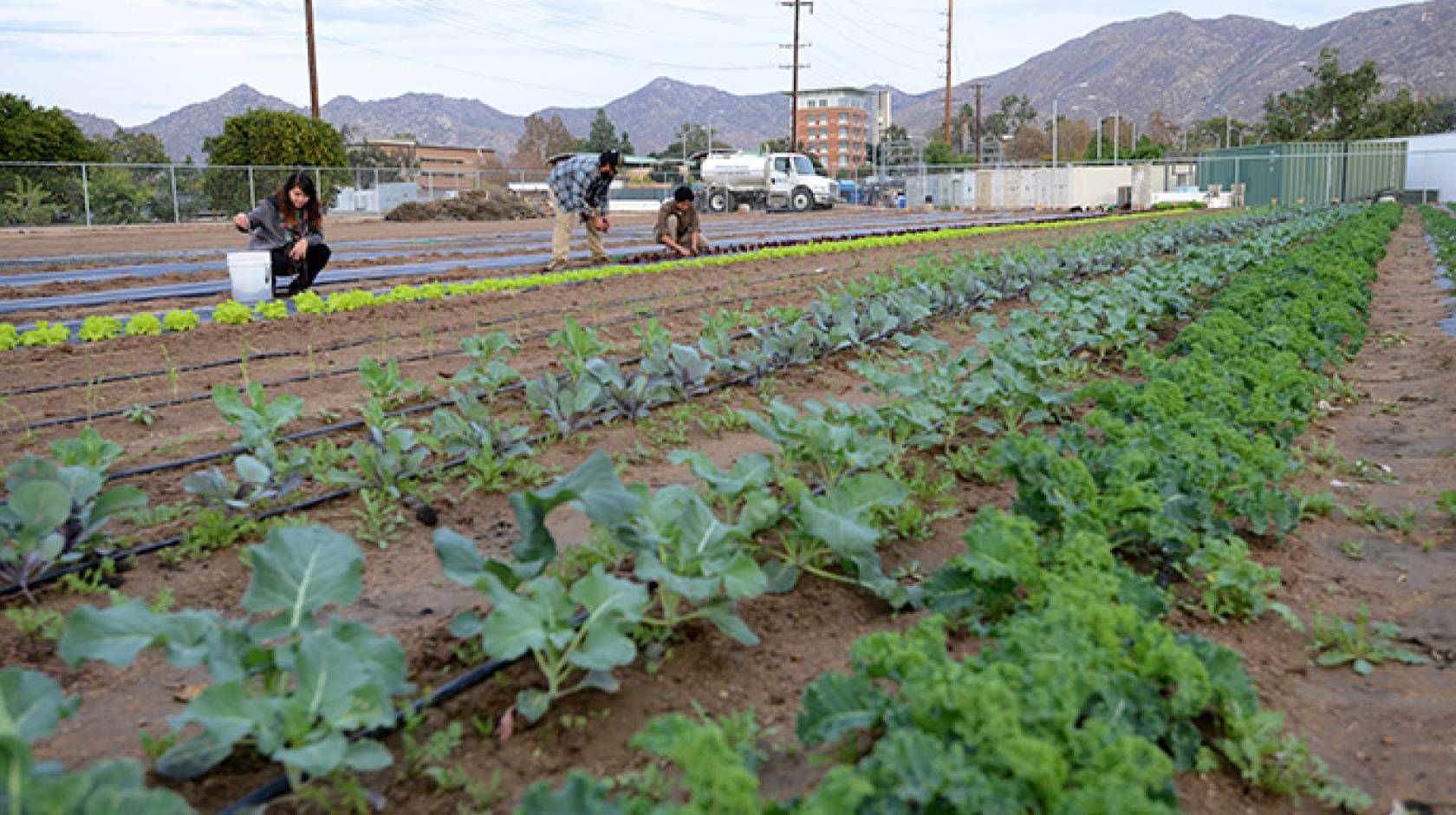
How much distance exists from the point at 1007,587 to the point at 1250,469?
1455mm

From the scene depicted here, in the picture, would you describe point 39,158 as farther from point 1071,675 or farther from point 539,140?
point 539,140

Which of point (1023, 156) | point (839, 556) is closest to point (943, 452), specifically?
point (839, 556)

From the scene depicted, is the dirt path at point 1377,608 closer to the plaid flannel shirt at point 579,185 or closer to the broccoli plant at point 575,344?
the broccoli plant at point 575,344

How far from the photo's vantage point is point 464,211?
32.6 meters

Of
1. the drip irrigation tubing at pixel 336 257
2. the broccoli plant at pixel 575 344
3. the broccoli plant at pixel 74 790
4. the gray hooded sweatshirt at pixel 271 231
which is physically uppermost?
the gray hooded sweatshirt at pixel 271 231

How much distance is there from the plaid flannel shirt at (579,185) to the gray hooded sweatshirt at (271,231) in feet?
11.8

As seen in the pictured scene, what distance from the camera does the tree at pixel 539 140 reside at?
10756cm

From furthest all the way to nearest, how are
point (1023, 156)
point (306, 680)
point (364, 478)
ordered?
point (1023, 156) < point (364, 478) < point (306, 680)

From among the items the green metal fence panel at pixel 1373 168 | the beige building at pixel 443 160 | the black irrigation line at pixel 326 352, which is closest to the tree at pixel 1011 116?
the beige building at pixel 443 160

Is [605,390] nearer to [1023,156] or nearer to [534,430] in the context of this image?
[534,430]

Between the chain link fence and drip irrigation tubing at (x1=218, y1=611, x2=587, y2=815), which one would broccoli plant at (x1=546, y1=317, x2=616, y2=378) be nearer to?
drip irrigation tubing at (x1=218, y1=611, x2=587, y2=815)

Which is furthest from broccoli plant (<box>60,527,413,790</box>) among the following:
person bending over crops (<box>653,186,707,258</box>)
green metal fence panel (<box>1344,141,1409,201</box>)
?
green metal fence panel (<box>1344,141,1409,201</box>)

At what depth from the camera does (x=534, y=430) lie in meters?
5.43

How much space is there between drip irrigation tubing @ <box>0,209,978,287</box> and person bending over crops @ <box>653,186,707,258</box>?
3.30m
